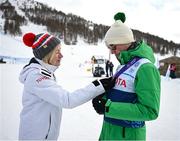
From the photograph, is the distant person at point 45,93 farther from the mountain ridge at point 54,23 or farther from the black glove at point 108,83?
the mountain ridge at point 54,23

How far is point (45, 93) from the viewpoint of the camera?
2.18 meters

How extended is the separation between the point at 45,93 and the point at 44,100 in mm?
102

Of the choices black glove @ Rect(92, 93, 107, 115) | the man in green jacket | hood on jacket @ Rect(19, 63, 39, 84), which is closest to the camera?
the man in green jacket

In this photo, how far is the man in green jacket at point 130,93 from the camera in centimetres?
177

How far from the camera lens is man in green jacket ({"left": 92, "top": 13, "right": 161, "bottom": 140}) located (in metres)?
1.77

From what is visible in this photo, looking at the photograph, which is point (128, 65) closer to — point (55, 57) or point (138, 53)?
point (138, 53)

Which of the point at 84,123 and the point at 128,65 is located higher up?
the point at 128,65

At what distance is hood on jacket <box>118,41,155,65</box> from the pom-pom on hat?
667 mm

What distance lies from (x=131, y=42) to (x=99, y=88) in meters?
0.40

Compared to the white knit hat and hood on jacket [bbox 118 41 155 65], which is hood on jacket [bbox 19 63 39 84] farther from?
hood on jacket [bbox 118 41 155 65]

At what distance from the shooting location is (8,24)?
56.9 m

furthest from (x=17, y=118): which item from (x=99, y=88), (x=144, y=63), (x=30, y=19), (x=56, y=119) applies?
(x=30, y=19)

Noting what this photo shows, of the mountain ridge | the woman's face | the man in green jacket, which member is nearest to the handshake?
the man in green jacket

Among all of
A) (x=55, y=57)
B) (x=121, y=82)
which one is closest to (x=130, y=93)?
(x=121, y=82)
